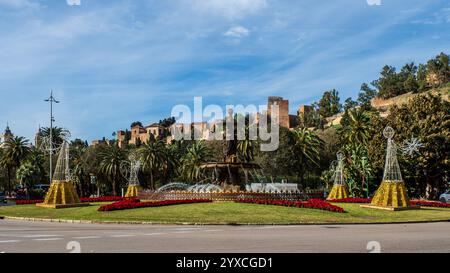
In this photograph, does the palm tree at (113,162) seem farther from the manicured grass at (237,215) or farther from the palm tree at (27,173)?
the manicured grass at (237,215)

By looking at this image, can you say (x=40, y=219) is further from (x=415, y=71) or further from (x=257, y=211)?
(x=415, y=71)

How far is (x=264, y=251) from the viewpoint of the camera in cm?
1191

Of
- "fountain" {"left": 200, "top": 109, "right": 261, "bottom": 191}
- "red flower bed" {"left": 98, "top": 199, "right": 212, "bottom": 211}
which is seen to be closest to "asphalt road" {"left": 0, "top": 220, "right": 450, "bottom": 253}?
"red flower bed" {"left": 98, "top": 199, "right": 212, "bottom": 211}

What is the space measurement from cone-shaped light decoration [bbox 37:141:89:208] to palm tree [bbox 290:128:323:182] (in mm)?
46830

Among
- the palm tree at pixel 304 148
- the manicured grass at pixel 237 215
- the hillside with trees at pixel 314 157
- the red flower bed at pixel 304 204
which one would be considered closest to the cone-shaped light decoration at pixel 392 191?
the manicured grass at pixel 237 215

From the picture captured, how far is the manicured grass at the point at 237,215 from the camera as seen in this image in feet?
77.8

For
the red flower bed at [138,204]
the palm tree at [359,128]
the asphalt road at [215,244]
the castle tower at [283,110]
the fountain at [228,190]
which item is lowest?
the red flower bed at [138,204]

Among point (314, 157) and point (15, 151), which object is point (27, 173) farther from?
point (314, 157)

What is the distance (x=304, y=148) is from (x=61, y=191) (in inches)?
1893

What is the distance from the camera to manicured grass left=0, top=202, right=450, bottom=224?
77.8 feet

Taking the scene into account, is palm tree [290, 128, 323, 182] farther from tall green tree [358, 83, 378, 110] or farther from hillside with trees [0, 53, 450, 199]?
tall green tree [358, 83, 378, 110]

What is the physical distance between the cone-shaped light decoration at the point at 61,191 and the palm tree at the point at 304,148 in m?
46.8

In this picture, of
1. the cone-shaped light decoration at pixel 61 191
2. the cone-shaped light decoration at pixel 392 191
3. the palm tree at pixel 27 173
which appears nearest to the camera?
the cone-shaped light decoration at pixel 392 191
